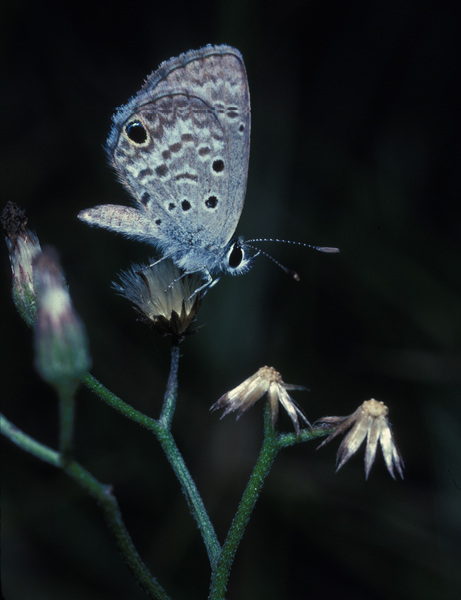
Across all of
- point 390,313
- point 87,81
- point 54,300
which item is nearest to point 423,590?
point 390,313

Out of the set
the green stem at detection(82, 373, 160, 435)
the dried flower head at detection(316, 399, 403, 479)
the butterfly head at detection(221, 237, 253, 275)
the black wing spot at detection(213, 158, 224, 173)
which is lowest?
the green stem at detection(82, 373, 160, 435)

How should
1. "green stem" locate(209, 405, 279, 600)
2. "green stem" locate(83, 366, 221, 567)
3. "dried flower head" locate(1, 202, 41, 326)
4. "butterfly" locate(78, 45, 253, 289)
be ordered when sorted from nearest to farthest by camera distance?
1. "green stem" locate(209, 405, 279, 600)
2. "green stem" locate(83, 366, 221, 567)
3. "dried flower head" locate(1, 202, 41, 326)
4. "butterfly" locate(78, 45, 253, 289)

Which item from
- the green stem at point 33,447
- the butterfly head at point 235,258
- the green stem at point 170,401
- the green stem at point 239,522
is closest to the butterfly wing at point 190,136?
the butterfly head at point 235,258

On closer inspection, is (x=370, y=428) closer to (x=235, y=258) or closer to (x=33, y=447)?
(x=33, y=447)

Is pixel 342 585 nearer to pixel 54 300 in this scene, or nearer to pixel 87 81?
pixel 54 300

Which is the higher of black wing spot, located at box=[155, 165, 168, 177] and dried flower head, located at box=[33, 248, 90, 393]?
black wing spot, located at box=[155, 165, 168, 177]

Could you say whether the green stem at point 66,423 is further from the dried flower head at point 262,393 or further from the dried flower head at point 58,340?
the dried flower head at point 262,393

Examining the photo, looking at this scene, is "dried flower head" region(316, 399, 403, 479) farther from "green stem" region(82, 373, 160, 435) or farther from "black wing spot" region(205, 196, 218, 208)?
"black wing spot" region(205, 196, 218, 208)

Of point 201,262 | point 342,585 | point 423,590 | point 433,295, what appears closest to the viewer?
point 201,262

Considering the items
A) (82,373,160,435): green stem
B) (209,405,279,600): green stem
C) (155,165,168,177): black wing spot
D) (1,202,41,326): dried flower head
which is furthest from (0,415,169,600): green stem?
(155,165,168,177): black wing spot
